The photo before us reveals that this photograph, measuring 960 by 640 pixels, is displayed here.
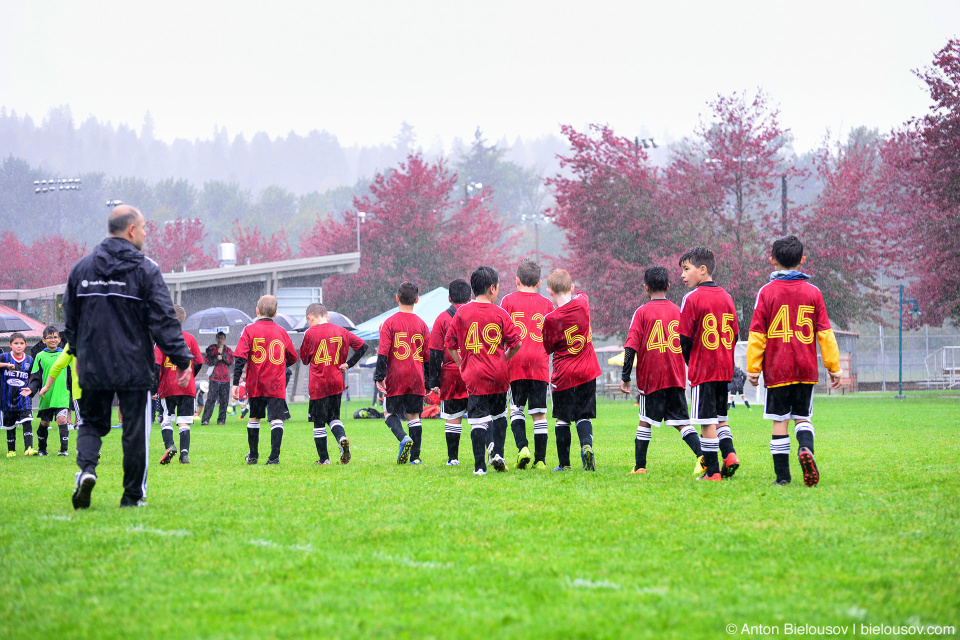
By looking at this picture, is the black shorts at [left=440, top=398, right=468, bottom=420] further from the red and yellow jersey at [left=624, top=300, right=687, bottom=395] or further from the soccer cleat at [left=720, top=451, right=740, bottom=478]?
the soccer cleat at [left=720, top=451, right=740, bottom=478]

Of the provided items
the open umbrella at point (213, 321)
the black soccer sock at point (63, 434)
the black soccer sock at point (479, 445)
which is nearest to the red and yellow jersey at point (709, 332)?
the black soccer sock at point (479, 445)

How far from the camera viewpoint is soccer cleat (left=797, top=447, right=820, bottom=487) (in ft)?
23.5

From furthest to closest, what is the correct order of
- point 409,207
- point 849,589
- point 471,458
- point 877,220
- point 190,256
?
point 190,256, point 409,207, point 877,220, point 471,458, point 849,589

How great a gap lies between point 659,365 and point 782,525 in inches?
116

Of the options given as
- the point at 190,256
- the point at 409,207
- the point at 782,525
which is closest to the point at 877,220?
the point at 409,207

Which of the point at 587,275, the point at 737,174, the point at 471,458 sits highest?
the point at 737,174

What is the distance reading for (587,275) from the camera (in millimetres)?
32406

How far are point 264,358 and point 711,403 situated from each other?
16.8 feet

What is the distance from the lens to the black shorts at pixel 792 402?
739cm

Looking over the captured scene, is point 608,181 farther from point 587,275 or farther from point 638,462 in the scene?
point 638,462

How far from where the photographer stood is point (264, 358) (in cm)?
1048

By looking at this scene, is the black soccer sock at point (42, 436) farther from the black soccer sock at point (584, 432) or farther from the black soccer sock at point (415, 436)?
the black soccer sock at point (584, 432)

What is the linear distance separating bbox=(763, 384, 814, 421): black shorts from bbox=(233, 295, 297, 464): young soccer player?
5446 mm

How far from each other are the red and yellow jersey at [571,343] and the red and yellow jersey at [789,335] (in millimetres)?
1725
